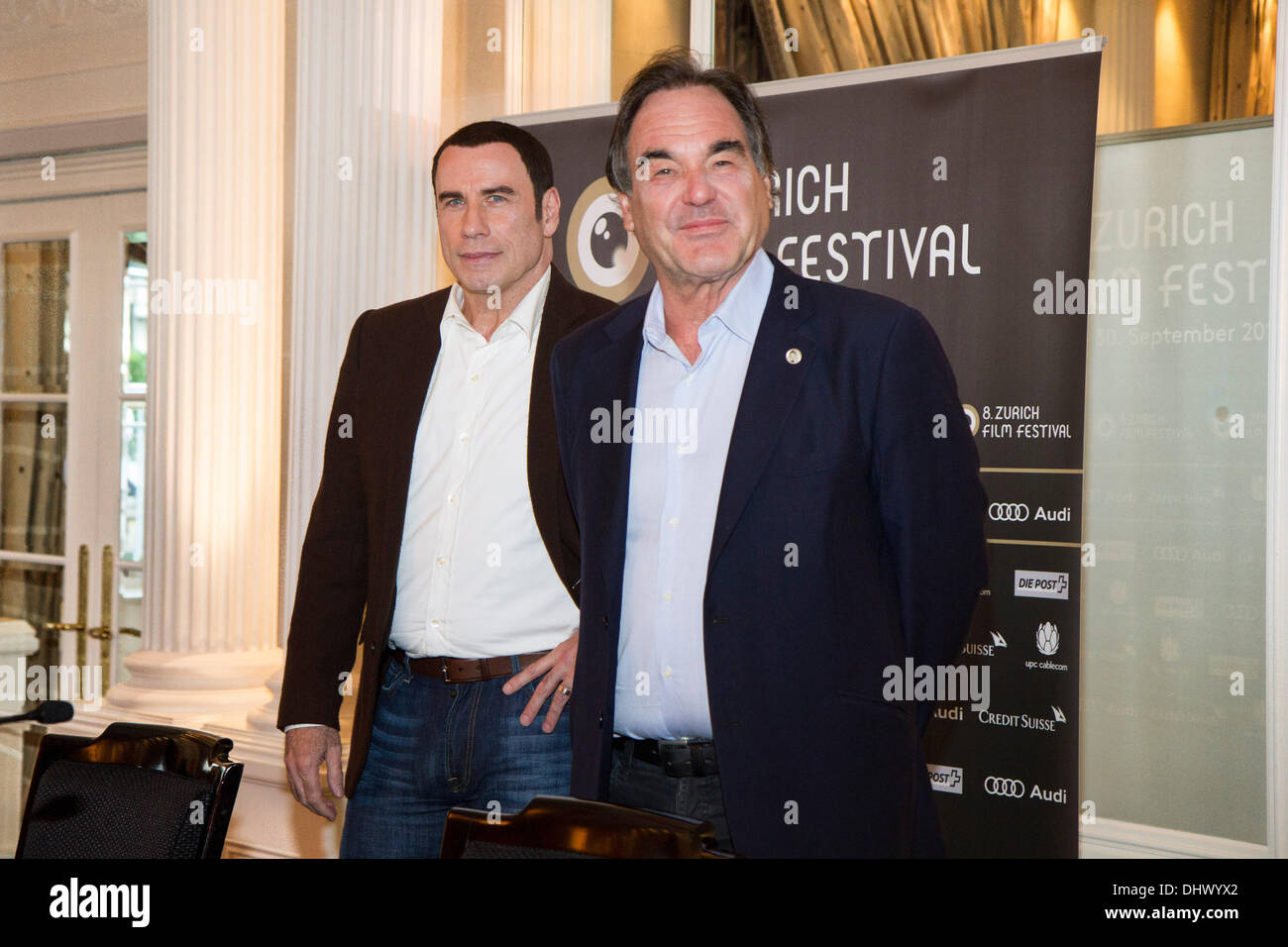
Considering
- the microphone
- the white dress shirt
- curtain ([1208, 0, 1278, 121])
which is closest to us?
the microphone

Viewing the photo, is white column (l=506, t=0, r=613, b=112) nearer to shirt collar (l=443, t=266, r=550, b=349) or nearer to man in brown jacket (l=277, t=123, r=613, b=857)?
man in brown jacket (l=277, t=123, r=613, b=857)

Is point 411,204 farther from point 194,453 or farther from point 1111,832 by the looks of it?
point 1111,832

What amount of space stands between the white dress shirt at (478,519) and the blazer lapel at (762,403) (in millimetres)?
497

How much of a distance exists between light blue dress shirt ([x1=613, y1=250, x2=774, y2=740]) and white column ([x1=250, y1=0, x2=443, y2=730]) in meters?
1.88

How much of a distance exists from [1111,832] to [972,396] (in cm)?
133

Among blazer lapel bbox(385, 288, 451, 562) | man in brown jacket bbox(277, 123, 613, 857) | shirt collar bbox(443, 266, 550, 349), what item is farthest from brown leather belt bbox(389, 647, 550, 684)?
shirt collar bbox(443, 266, 550, 349)

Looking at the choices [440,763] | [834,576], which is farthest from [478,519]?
[834,576]

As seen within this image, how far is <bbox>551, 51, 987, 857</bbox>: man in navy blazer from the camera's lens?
1.72 meters

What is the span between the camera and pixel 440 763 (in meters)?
2.04

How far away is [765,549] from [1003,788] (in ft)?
4.21

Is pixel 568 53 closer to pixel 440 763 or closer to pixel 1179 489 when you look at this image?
pixel 1179 489

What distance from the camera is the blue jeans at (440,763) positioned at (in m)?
2.03
